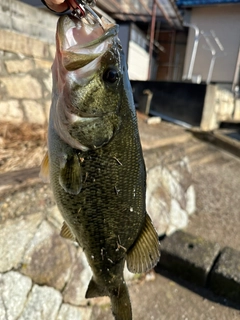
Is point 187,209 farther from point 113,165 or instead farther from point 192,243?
point 113,165

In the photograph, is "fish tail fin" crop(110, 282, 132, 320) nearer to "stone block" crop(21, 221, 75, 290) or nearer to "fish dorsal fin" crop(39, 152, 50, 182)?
"fish dorsal fin" crop(39, 152, 50, 182)

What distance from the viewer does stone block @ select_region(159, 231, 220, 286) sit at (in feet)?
10.6

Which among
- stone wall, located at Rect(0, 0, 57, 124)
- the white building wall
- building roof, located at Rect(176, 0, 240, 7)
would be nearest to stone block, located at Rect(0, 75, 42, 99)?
stone wall, located at Rect(0, 0, 57, 124)

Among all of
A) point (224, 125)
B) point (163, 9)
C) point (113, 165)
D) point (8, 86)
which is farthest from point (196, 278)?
point (163, 9)

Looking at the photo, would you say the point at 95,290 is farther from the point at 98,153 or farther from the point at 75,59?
the point at 75,59

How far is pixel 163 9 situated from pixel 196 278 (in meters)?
11.4

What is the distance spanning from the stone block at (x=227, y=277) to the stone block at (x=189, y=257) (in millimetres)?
78

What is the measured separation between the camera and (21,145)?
3.85m

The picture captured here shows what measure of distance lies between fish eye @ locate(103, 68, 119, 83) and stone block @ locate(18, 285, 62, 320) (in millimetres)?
1853

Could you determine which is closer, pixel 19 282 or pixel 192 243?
pixel 19 282

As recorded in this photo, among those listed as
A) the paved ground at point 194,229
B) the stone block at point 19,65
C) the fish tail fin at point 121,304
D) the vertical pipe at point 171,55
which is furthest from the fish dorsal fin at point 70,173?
the vertical pipe at point 171,55

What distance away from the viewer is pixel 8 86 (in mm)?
4301

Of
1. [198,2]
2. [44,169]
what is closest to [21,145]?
[44,169]

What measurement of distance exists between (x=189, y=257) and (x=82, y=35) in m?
2.76
